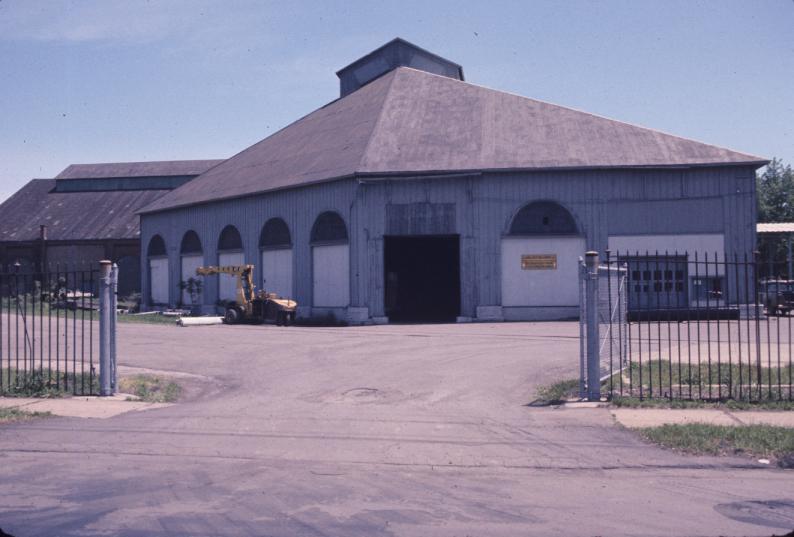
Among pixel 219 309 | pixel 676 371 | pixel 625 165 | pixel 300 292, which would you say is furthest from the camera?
pixel 219 309

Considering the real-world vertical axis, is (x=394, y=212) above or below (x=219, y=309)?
above

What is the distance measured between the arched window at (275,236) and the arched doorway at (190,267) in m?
5.83

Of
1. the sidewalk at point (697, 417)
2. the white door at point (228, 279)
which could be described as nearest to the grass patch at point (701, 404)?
the sidewalk at point (697, 417)

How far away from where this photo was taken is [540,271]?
1186 inches

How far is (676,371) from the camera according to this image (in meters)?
14.8

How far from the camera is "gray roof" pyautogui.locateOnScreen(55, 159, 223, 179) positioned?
225ft

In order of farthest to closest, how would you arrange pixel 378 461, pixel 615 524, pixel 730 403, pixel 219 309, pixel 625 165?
1. pixel 219 309
2. pixel 625 165
3. pixel 730 403
4. pixel 378 461
5. pixel 615 524

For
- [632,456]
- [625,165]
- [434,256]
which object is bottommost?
[632,456]

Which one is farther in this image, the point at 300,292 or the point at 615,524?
the point at 300,292

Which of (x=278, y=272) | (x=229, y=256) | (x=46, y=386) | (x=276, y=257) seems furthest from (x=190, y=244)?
(x=46, y=386)

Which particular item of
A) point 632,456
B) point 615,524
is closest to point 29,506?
point 615,524

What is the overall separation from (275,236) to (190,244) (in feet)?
27.3

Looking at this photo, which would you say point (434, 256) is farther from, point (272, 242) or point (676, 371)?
point (676, 371)

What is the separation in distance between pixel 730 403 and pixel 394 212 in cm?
2008
